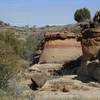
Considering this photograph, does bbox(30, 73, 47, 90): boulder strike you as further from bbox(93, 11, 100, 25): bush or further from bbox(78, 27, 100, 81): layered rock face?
bbox(93, 11, 100, 25): bush

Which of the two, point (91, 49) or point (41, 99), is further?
point (91, 49)

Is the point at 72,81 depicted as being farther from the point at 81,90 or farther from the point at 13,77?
the point at 13,77

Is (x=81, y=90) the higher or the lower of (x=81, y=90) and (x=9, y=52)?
the lower

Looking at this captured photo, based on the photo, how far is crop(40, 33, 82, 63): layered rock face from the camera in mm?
41625

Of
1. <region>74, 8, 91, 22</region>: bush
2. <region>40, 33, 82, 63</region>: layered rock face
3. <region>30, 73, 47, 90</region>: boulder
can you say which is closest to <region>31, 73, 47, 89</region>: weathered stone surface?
<region>30, 73, 47, 90</region>: boulder

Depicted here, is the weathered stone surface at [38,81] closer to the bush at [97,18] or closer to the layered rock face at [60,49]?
the bush at [97,18]

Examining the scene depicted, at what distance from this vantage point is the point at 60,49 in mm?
42406

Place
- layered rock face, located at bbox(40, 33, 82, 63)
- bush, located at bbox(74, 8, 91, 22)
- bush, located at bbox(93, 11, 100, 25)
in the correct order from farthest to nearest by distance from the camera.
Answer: bush, located at bbox(74, 8, 91, 22), layered rock face, located at bbox(40, 33, 82, 63), bush, located at bbox(93, 11, 100, 25)

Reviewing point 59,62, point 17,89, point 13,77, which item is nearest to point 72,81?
point 13,77

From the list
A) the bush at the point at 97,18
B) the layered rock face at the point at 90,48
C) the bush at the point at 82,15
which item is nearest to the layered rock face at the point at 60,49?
the bush at the point at 97,18

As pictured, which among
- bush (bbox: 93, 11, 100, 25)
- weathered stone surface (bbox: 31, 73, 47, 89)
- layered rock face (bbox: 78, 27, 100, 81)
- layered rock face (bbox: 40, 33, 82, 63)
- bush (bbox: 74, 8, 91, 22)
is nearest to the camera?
weathered stone surface (bbox: 31, 73, 47, 89)

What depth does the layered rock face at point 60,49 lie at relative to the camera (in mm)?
41625

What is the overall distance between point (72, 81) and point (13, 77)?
4.70 m

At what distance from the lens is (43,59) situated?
4225 cm
